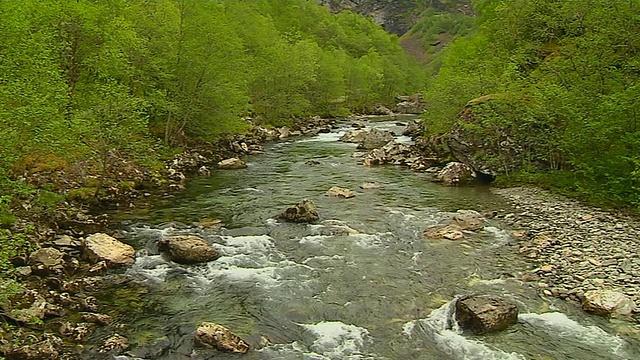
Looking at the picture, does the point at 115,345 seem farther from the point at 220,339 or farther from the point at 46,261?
the point at 46,261

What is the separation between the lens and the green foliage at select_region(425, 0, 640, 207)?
2192cm

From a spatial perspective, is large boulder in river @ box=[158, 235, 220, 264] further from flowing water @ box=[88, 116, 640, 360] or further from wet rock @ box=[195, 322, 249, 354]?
wet rock @ box=[195, 322, 249, 354]

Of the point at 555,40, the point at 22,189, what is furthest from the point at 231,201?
the point at 555,40

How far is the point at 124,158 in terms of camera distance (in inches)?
1061

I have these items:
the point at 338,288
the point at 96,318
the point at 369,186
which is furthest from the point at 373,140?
the point at 96,318

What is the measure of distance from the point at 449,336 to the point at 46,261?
1256cm

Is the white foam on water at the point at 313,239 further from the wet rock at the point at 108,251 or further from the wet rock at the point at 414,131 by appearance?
the wet rock at the point at 414,131

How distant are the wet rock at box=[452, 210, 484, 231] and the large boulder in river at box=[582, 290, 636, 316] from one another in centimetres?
736

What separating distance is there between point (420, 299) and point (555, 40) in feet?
112

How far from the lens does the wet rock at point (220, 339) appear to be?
12.0 metres

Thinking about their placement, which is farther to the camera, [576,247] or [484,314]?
[576,247]

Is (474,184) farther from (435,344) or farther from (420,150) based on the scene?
(435,344)

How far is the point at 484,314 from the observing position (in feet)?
42.6

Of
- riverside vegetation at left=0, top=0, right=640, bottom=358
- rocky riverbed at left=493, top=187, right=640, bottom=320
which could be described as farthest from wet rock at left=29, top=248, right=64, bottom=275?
rocky riverbed at left=493, top=187, right=640, bottom=320
